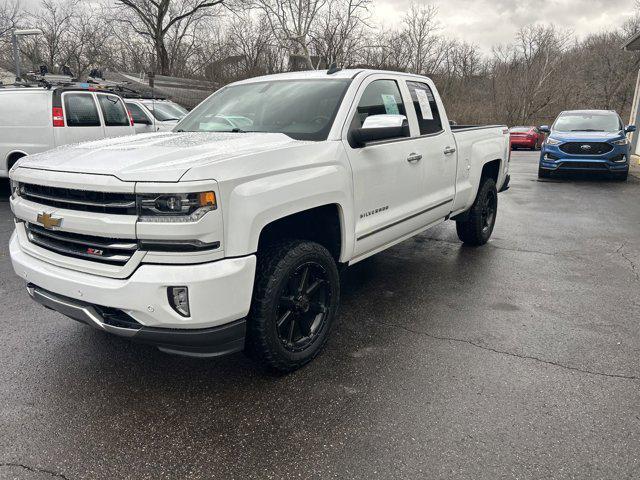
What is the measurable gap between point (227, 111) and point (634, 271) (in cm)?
449

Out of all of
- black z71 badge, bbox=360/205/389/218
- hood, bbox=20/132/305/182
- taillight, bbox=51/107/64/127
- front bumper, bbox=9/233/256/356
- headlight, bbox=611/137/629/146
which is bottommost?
front bumper, bbox=9/233/256/356

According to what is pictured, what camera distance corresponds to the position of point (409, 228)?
14.1 feet

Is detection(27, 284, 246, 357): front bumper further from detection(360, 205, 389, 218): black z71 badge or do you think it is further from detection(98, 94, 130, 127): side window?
detection(98, 94, 130, 127): side window

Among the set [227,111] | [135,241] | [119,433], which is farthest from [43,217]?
[227,111]

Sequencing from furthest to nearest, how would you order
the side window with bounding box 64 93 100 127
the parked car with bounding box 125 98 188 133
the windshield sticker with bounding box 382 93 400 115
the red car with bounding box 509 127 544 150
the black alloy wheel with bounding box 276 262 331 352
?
the red car with bounding box 509 127 544 150 → the parked car with bounding box 125 98 188 133 → the side window with bounding box 64 93 100 127 → the windshield sticker with bounding box 382 93 400 115 → the black alloy wheel with bounding box 276 262 331 352

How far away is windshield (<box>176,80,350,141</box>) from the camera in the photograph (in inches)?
139

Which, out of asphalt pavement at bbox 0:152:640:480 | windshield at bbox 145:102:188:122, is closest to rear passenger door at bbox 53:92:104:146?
windshield at bbox 145:102:188:122

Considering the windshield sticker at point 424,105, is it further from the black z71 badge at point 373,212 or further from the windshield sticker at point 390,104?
the black z71 badge at point 373,212

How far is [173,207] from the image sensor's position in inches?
94.3

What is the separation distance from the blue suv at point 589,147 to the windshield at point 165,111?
9.50 metres

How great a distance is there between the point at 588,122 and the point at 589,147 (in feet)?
4.26

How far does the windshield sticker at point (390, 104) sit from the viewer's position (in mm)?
4082

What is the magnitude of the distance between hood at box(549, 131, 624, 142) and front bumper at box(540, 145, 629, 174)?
266mm

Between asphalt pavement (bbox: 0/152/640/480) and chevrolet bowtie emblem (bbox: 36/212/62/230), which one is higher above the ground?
chevrolet bowtie emblem (bbox: 36/212/62/230)
